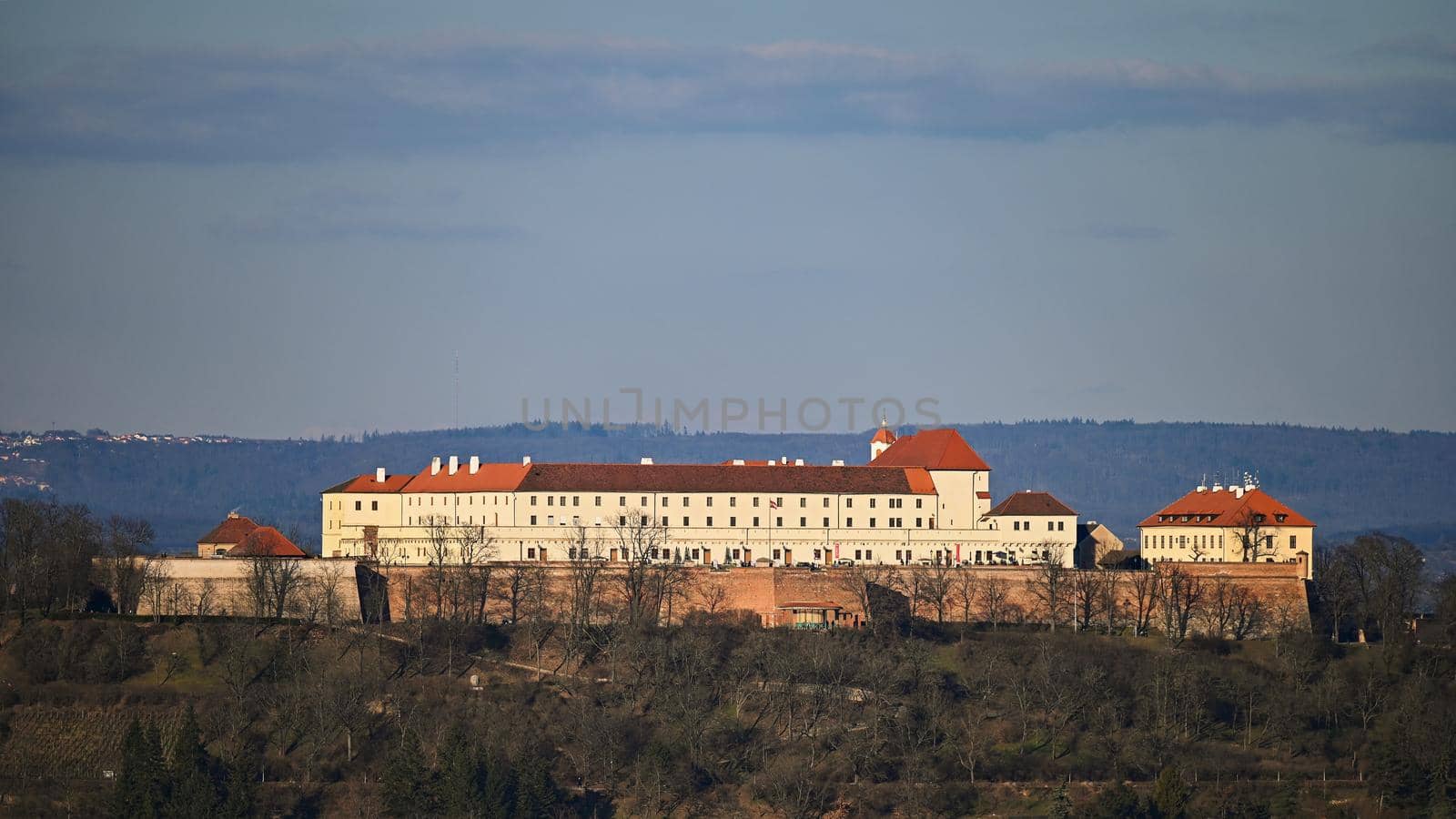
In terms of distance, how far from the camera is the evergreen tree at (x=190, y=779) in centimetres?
6488

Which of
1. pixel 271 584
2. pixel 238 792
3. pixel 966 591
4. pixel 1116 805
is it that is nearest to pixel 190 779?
pixel 238 792

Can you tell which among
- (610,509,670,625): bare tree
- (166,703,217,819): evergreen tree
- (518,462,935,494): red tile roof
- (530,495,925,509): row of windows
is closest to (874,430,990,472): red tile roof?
(518,462,935,494): red tile roof

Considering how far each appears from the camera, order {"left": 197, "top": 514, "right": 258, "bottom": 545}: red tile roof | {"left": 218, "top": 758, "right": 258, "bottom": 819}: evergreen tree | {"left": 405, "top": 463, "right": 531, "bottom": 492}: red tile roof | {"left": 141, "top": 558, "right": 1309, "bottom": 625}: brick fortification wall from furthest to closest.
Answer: {"left": 197, "top": 514, "right": 258, "bottom": 545}: red tile roof → {"left": 405, "top": 463, "right": 531, "bottom": 492}: red tile roof → {"left": 141, "top": 558, "right": 1309, "bottom": 625}: brick fortification wall → {"left": 218, "top": 758, "right": 258, "bottom": 819}: evergreen tree

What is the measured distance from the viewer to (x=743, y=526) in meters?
87.8

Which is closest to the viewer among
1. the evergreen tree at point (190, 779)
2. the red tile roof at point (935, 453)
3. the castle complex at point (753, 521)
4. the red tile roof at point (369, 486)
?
the evergreen tree at point (190, 779)

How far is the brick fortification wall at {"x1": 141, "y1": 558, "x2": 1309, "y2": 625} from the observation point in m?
80.6

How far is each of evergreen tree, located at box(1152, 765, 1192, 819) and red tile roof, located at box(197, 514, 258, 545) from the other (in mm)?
39572

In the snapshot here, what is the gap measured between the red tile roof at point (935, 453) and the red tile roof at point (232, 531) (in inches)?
1092

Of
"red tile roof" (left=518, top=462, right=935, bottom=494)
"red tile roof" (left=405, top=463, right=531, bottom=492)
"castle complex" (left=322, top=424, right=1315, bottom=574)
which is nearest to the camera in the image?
"castle complex" (left=322, top=424, right=1315, bottom=574)

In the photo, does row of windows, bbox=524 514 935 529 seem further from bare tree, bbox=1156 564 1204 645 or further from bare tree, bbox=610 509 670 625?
bare tree, bbox=1156 564 1204 645

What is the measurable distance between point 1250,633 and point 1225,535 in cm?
839

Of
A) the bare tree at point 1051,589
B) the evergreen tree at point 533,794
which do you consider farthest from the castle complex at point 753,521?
the evergreen tree at point 533,794

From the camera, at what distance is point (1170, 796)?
6731cm

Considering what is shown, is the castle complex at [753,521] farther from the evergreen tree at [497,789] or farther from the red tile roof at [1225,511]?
the evergreen tree at [497,789]
